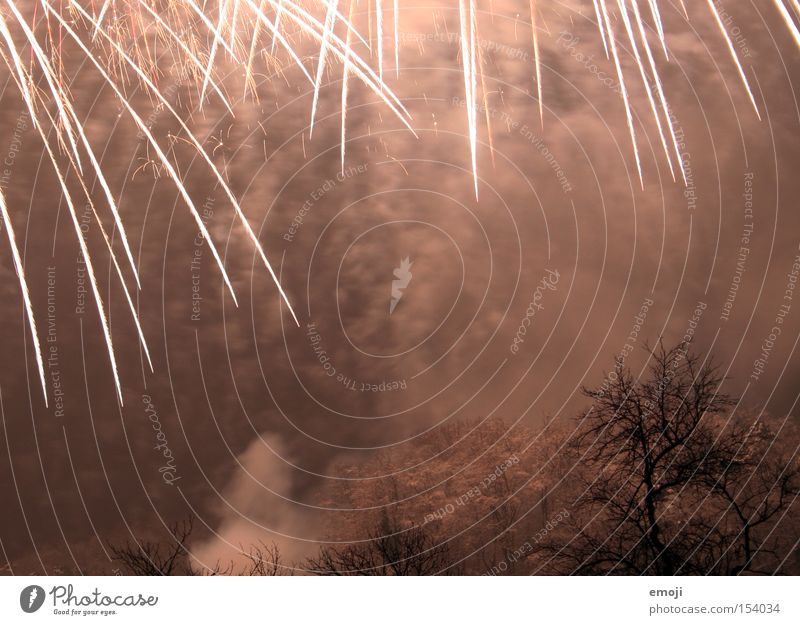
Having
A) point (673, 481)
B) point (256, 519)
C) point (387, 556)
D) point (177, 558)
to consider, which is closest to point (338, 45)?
point (256, 519)

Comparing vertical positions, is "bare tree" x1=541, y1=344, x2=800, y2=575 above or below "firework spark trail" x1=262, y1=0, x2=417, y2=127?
below

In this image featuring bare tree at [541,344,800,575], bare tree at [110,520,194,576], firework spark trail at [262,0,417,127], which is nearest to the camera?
firework spark trail at [262,0,417,127]

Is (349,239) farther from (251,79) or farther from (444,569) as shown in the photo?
(444,569)

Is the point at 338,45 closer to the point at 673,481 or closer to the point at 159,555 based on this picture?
the point at 159,555

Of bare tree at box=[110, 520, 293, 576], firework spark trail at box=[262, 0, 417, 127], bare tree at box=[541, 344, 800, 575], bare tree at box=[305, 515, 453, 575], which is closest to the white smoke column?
bare tree at box=[110, 520, 293, 576]

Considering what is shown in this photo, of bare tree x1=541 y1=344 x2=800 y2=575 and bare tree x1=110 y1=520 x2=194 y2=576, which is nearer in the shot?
bare tree x1=110 y1=520 x2=194 y2=576

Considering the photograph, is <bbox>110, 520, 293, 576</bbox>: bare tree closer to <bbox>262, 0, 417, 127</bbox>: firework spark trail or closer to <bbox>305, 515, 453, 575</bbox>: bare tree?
<bbox>305, 515, 453, 575</bbox>: bare tree

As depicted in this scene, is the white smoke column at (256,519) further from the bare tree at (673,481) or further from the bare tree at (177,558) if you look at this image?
the bare tree at (673,481)

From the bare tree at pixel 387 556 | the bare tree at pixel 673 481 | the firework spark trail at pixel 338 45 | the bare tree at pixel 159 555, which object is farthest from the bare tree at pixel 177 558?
the firework spark trail at pixel 338 45

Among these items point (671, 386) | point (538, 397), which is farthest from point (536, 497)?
point (671, 386)
